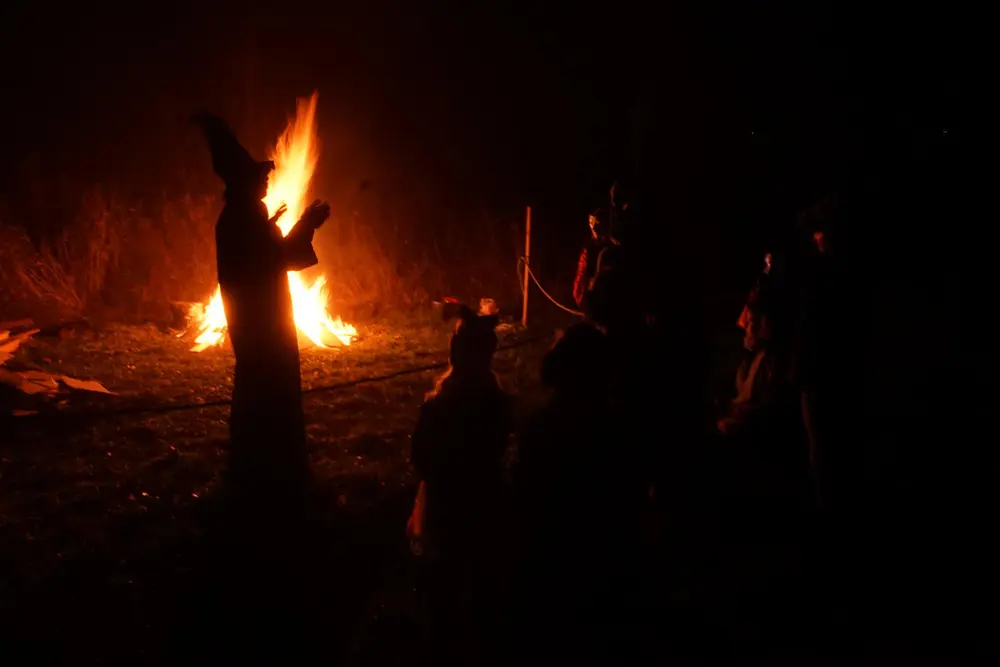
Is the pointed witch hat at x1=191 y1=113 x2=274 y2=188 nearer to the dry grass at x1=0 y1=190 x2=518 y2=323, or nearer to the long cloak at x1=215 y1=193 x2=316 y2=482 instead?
the long cloak at x1=215 y1=193 x2=316 y2=482

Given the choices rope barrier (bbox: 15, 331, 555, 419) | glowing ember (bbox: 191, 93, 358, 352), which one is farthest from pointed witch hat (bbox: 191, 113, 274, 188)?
glowing ember (bbox: 191, 93, 358, 352)

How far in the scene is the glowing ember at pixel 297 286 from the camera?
9.95 meters

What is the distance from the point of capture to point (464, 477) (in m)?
3.75

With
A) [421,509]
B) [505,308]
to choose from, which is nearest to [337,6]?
[505,308]

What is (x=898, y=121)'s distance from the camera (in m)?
21.3

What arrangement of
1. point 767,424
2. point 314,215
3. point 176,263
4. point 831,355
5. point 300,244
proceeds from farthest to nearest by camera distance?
point 176,263 → point 767,424 → point 314,215 → point 300,244 → point 831,355

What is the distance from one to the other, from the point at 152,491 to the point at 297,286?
475 centimetres

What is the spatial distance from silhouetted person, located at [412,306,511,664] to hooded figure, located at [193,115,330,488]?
159cm

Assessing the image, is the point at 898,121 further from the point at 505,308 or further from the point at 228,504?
the point at 228,504

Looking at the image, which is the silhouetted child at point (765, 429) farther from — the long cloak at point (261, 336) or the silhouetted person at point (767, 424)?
the long cloak at point (261, 336)

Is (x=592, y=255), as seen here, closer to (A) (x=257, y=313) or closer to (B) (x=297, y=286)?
(A) (x=257, y=313)

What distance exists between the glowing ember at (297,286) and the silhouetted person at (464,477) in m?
6.33

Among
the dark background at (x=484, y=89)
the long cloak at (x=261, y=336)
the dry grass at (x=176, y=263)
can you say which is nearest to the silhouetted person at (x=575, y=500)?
the long cloak at (x=261, y=336)

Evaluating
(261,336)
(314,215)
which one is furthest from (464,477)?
(314,215)
